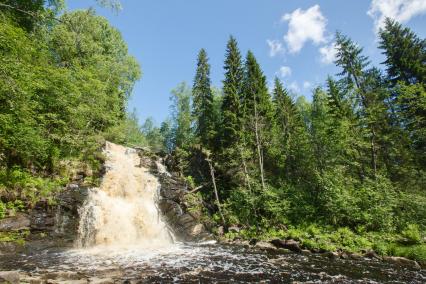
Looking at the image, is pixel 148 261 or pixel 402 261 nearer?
pixel 148 261

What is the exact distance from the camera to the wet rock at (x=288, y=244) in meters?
14.6

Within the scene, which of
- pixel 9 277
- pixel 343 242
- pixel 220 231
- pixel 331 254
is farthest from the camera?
pixel 220 231

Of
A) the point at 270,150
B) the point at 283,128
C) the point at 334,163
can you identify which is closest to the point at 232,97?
the point at 283,128

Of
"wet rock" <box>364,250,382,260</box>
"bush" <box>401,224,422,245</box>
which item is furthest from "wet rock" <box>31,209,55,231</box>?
"bush" <box>401,224,422,245</box>

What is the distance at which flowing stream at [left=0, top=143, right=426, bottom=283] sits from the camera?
30.0ft

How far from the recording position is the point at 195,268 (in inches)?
408

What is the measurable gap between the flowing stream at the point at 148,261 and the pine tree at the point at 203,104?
1429 centimetres

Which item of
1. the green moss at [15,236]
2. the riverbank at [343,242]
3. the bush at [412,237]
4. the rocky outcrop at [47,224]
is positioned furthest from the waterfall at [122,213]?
the bush at [412,237]

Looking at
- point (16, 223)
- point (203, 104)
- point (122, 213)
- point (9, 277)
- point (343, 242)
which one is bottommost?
point (343, 242)

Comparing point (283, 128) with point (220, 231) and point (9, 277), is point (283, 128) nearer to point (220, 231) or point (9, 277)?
point (220, 231)

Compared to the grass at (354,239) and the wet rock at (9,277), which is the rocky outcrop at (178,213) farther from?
the wet rock at (9,277)

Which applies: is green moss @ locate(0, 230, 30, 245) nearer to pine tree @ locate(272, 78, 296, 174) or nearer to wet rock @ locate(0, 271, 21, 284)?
wet rock @ locate(0, 271, 21, 284)

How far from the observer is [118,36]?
40.0m

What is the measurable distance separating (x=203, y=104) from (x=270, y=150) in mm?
14791
